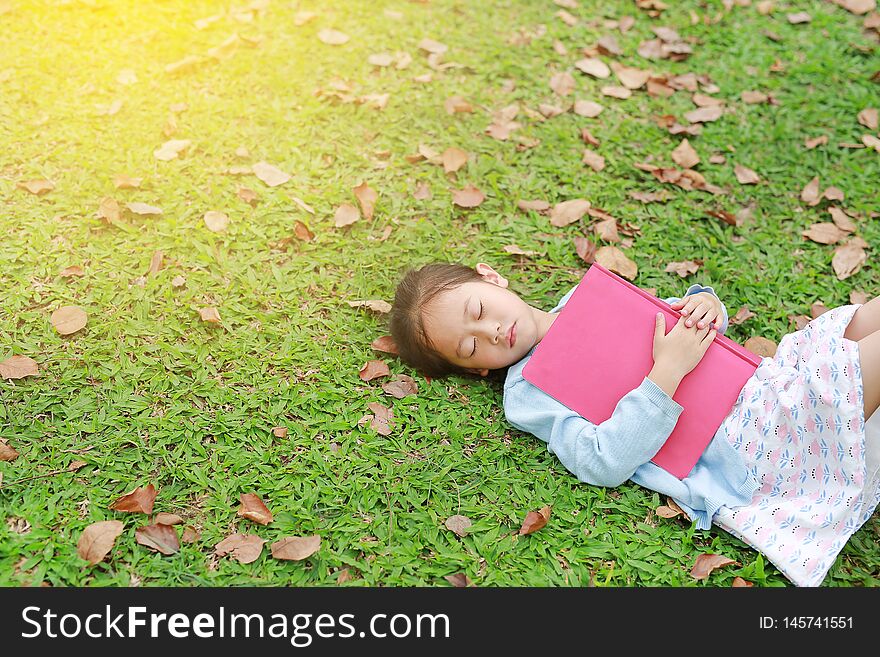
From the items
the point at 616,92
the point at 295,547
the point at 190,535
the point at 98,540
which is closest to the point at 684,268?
the point at 616,92

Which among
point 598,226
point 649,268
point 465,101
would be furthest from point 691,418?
point 465,101

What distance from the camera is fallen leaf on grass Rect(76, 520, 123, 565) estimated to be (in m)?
2.43

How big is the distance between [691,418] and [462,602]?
38.3 inches

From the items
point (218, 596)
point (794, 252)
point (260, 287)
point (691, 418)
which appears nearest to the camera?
point (218, 596)

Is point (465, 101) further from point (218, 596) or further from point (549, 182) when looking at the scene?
point (218, 596)

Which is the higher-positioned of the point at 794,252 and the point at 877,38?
the point at 877,38

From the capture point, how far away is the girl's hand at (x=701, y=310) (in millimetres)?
2758

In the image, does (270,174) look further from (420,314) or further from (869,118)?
(869,118)

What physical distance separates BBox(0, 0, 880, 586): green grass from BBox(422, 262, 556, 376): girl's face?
0.66ft

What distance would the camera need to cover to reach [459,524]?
8.59 ft

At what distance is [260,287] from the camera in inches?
129

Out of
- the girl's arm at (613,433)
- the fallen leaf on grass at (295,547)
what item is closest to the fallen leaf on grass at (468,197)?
the girl's arm at (613,433)

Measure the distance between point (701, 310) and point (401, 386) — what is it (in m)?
1.10

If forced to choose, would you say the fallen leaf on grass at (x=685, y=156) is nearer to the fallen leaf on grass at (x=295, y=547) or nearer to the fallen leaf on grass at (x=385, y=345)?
the fallen leaf on grass at (x=385, y=345)
